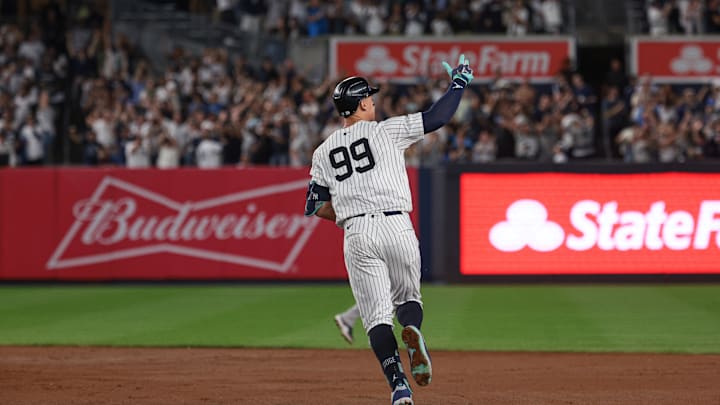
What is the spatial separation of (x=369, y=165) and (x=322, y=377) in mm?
2774

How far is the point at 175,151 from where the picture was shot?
67.9 ft

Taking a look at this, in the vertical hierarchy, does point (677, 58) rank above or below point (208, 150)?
above

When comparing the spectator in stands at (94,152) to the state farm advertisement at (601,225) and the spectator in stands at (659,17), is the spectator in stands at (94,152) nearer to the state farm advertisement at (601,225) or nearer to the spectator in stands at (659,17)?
the state farm advertisement at (601,225)

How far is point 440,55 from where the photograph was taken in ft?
88.6

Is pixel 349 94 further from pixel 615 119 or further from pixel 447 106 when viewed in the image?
pixel 615 119

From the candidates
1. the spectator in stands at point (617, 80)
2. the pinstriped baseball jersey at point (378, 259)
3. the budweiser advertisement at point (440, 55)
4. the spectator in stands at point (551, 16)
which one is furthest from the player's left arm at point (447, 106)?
the spectator in stands at point (551, 16)

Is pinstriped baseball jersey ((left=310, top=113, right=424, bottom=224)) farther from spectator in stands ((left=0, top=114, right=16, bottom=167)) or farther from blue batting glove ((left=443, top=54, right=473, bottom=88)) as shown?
spectator in stands ((left=0, top=114, right=16, bottom=167))

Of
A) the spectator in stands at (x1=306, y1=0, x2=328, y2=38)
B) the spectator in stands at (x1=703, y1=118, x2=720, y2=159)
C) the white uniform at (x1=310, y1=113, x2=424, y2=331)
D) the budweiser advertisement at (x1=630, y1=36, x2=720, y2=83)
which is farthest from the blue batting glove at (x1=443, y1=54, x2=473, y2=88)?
the budweiser advertisement at (x1=630, y1=36, x2=720, y2=83)

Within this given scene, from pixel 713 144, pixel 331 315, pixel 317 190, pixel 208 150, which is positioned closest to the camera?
pixel 317 190

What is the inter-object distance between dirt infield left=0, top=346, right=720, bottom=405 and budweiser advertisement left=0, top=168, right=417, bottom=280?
7377 mm

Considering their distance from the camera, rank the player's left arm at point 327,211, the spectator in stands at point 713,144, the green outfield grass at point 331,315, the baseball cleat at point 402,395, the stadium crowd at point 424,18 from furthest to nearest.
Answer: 1. the stadium crowd at point 424,18
2. the spectator in stands at point 713,144
3. the green outfield grass at point 331,315
4. the player's left arm at point 327,211
5. the baseball cleat at point 402,395

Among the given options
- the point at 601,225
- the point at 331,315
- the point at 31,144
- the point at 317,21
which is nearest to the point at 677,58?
the point at 317,21

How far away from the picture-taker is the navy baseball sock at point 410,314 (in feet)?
23.6

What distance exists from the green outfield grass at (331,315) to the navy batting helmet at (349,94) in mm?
4471
